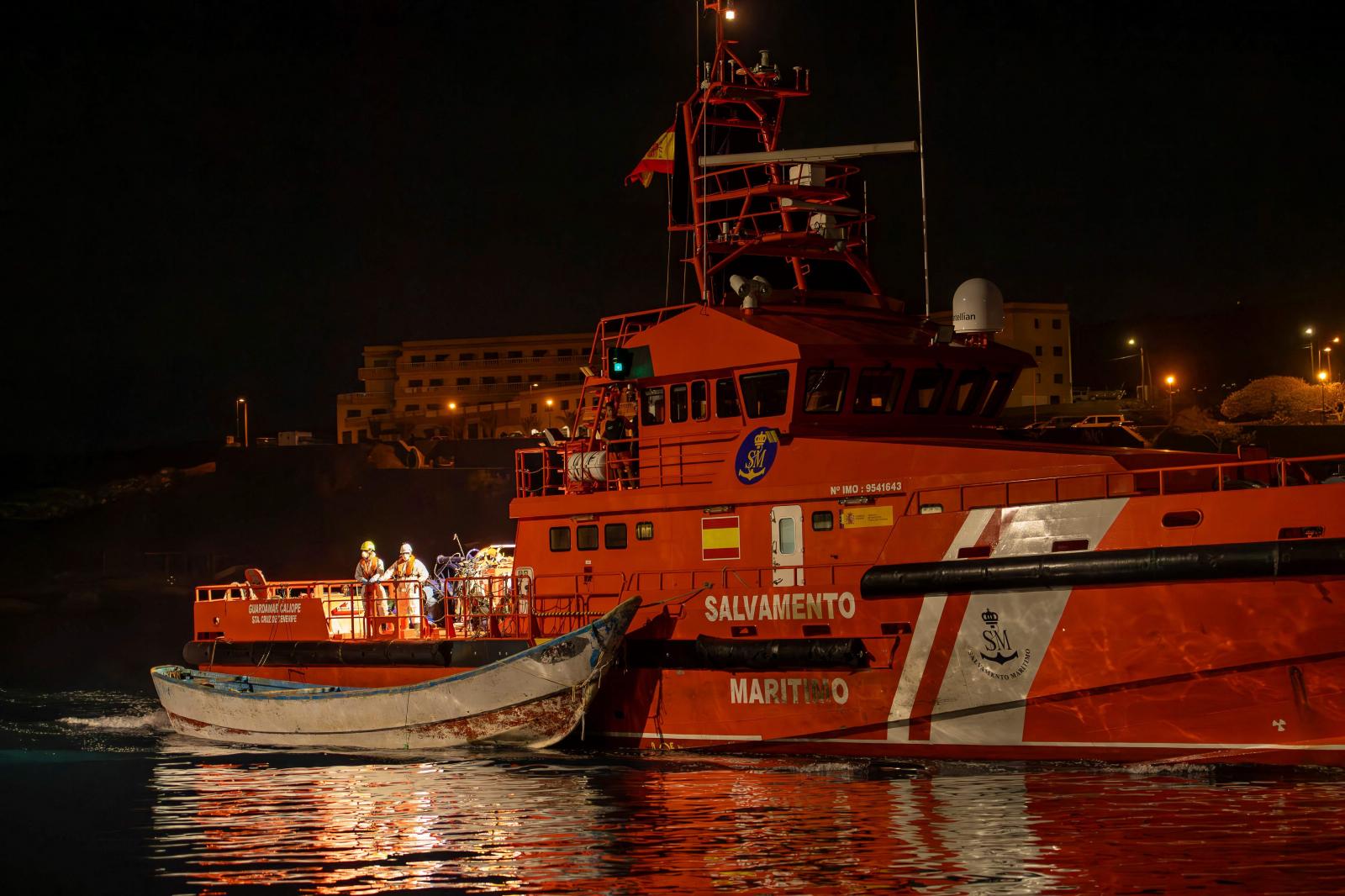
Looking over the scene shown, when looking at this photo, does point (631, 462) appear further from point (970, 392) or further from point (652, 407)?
point (970, 392)

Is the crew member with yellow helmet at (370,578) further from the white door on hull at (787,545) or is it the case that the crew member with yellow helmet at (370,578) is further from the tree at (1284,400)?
the tree at (1284,400)

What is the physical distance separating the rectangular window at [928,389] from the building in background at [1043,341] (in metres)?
51.8

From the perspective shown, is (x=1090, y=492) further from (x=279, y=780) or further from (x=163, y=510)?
(x=163, y=510)

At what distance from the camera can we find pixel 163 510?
53.6m

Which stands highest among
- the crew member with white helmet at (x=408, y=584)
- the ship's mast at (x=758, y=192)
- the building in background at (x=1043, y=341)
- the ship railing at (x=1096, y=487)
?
the building in background at (x=1043, y=341)

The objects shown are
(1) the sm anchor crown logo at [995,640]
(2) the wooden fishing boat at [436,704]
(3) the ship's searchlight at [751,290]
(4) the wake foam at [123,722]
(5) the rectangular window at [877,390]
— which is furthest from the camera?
(4) the wake foam at [123,722]

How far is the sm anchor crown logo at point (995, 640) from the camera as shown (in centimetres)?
1173

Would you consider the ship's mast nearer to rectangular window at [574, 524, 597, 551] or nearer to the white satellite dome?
the white satellite dome

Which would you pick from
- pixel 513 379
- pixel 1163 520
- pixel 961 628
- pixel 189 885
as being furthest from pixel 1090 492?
pixel 513 379

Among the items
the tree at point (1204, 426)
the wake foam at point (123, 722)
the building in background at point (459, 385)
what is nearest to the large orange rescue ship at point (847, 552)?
the wake foam at point (123, 722)

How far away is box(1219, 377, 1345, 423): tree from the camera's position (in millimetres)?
50906

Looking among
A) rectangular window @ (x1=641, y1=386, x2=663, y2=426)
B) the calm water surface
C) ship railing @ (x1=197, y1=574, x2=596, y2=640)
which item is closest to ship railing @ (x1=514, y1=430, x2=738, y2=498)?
rectangular window @ (x1=641, y1=386, x2=663, y2=426)

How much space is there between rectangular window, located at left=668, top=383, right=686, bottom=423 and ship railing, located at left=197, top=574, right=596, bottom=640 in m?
2.10

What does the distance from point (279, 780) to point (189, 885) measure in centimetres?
488
